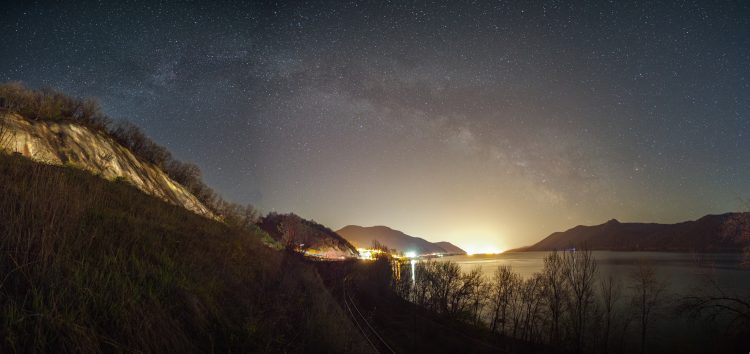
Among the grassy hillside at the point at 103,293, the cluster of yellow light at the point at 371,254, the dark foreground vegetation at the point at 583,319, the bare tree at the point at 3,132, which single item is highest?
the bare tree at the point at 3,132

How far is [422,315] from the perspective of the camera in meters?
40.7

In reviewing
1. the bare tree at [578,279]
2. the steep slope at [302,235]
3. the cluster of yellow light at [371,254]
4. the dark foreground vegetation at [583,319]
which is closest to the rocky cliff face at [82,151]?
the dark foreground vegetation at [583,319]

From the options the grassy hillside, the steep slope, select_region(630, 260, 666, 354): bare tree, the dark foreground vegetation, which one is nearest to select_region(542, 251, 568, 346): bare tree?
the dark foreground vegetation

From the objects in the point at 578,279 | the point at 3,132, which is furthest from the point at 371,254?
the point at 3,132

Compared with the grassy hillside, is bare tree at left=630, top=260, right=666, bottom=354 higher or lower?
lower

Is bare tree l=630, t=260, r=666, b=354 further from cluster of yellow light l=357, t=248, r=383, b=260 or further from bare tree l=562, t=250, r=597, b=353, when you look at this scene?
cluster of yellow light l=357, t=248, r=383, b=260

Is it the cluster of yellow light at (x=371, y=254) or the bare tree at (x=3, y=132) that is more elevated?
the bare tree at (x=3, y=132)

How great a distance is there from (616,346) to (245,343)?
46.8 metres

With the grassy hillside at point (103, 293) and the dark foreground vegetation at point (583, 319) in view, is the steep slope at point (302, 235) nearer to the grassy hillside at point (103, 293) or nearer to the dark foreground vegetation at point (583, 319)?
the dark foreground vegetation at point (583, 319)

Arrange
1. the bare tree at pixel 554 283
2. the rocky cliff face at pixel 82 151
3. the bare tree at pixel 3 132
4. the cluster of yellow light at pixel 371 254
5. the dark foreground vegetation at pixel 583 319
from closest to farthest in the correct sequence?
the bare tree at pixel 3 132
the rocky cliff face at pixel 82 151
the dark foreground vegetation at pixel 583 319
the bare tree at pixel 554 283
the cluster of yellow light at pixel 371 254

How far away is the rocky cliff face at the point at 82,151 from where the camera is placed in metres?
20.7

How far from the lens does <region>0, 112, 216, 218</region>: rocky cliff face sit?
20672mm

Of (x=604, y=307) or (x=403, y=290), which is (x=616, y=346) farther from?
(x=403, y=290)

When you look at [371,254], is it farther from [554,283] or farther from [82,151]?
[82,151]
